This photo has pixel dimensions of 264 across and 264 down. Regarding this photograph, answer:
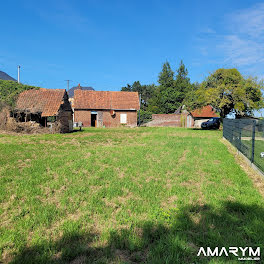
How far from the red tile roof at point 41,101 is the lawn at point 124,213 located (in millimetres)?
13680

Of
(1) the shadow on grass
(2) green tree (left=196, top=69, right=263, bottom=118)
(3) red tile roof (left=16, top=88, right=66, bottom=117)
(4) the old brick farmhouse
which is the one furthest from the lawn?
(4) the old brick farmhouse

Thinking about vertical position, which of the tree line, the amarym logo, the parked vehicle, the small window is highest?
the tree line

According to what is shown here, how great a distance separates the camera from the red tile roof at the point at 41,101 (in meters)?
19.1

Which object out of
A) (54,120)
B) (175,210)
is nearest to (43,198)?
(175,210)

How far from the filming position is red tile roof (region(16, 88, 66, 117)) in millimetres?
19062

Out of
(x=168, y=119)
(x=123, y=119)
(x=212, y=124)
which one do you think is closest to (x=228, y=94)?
(x=212, y=124)

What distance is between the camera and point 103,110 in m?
33.5

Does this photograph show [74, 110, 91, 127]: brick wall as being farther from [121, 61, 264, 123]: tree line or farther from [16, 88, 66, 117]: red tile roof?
[121, 61, 264, 123]: tree line

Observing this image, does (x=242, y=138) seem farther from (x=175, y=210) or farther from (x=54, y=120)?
(x=54, y=120)

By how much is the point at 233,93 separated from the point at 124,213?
24435 millimetres

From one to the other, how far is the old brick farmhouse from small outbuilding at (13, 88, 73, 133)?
11.4 meters

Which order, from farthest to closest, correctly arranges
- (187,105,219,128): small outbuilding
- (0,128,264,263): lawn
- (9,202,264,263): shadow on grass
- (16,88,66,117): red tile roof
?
(187,105,219,128): small outbuilding → (16,88,66,117): red tile roof → (0,128,264,263): lawn → (9,202,264,263): shadow on grass

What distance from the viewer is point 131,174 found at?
604 centimetres

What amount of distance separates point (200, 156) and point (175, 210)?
531 centimetres
